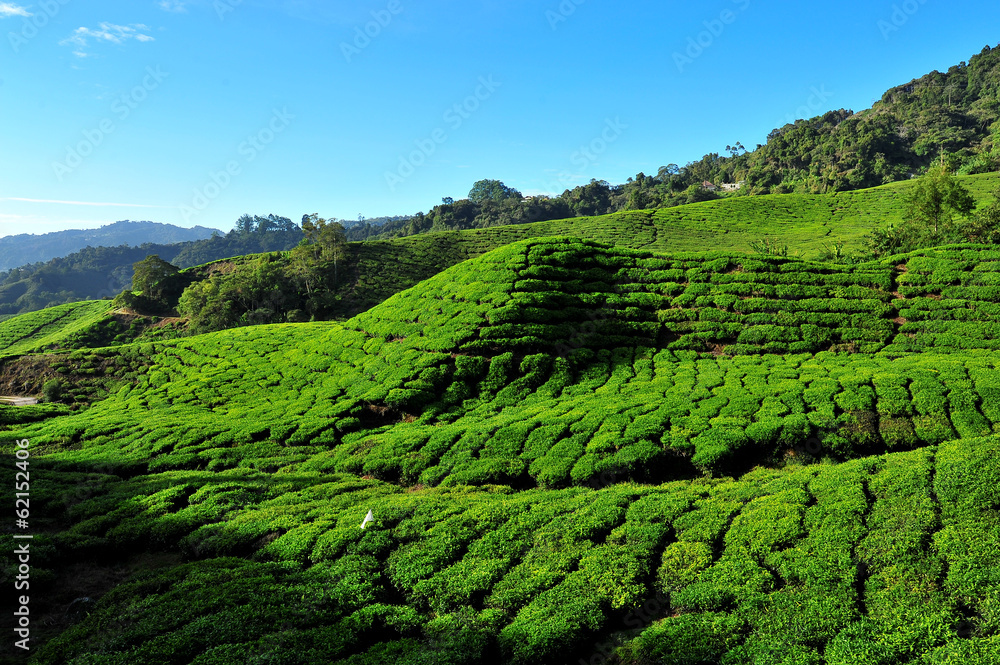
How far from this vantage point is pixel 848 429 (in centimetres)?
1598

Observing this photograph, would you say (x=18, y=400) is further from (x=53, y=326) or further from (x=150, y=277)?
(x=53, y=326)

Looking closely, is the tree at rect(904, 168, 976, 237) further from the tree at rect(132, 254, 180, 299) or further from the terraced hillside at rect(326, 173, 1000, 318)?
the tree at rect(132, 254, 180, 299)

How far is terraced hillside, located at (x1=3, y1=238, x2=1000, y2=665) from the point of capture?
9234 mm

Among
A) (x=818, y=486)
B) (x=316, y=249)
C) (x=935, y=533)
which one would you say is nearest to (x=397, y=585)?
(x=818, y=486)

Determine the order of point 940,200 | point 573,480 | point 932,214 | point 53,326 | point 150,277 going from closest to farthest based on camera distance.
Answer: point 573,480, point 940,200, point 932,214, point 53,326, point 150,277

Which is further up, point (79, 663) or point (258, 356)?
point (258, 356)

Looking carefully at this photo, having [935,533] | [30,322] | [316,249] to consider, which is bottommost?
[935,533]

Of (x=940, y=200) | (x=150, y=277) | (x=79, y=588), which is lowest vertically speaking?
(x=79, y=588)

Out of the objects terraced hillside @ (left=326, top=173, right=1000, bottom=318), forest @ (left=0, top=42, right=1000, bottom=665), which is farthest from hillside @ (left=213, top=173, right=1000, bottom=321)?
Result: forest @ (left=0, top=42, right=1000, bottom=665)

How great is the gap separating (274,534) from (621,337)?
20.0 m

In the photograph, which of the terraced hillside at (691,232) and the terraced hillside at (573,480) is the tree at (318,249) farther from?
the terraced hillside at (573,480)

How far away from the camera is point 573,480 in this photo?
1628cm

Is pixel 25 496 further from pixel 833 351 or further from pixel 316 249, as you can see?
pixel 316 249

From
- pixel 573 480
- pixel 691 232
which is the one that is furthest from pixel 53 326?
pixel 691 232
